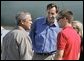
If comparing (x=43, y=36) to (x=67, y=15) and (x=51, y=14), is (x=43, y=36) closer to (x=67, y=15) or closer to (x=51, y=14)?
(x=51, y=14)

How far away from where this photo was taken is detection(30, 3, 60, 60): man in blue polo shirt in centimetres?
831

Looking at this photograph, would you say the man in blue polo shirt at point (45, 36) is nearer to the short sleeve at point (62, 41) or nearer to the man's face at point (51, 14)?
the man's face at point (51, 14)

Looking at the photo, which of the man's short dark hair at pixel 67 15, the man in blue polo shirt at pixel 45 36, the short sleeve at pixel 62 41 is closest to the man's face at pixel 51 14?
the man in blue polo shirt at pixel 45 36

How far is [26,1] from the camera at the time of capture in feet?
40.8

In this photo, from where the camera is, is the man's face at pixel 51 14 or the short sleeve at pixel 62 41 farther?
the man's face at pixel 51 14

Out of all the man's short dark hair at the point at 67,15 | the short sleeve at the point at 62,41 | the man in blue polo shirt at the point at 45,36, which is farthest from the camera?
the man in blue polo shirt at the point at 45,36

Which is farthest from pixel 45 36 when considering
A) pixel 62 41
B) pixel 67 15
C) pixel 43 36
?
pixel 62 41

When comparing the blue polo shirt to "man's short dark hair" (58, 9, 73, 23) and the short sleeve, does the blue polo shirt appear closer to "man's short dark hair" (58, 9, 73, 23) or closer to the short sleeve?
"man's short dark hair" (58, 9, 73, 23)

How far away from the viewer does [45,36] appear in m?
8.37

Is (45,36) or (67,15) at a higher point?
(67,15)

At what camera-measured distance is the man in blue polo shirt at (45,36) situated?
8312 millimetres

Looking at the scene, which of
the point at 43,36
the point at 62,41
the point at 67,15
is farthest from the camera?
the point at 43,36

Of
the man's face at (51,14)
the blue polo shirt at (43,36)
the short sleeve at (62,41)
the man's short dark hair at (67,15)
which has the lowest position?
the blue polo shirt at (43,36)

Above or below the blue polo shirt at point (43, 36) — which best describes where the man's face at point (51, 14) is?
above
